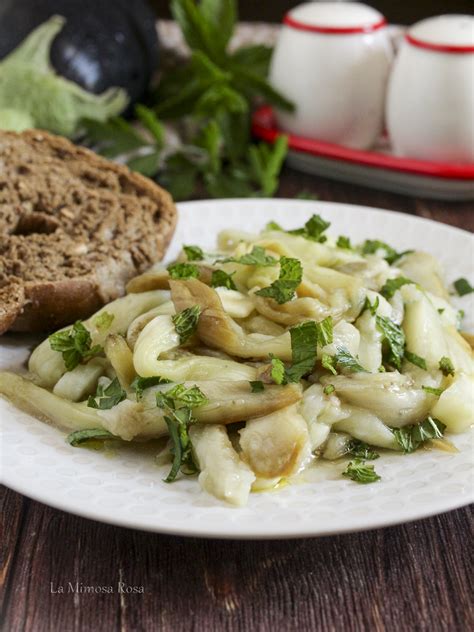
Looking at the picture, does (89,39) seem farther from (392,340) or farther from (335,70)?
(392,340)

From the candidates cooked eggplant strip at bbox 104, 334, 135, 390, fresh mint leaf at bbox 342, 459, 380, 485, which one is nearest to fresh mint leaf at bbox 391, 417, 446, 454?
fresh mint leaf at bbox 342, 459, 380, 485

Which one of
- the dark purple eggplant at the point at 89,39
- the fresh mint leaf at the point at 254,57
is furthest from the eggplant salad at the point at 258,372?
the fresh mint leaf at the point at 254,57

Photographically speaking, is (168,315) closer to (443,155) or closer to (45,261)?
(45,261)

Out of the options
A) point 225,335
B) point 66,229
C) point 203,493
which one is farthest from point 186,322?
point 66,229

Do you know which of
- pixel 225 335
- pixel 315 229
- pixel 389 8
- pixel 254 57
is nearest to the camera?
pixel 225 335

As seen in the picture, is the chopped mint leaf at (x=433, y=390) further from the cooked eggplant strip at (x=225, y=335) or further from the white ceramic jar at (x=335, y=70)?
the white ceramic jar at (x=335, y=70)

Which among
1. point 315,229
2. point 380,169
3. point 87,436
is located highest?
point 315,229
